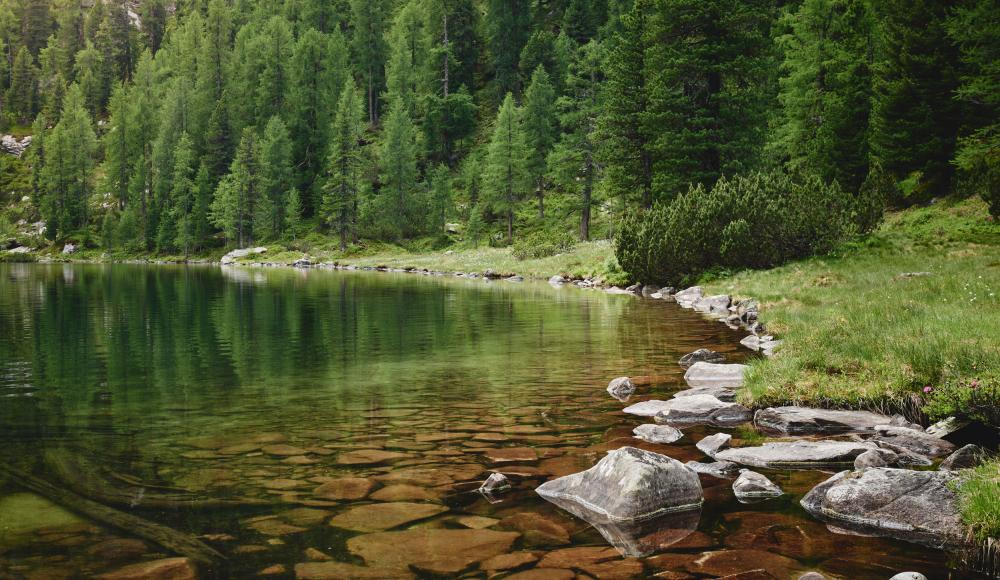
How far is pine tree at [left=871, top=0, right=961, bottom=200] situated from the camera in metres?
32.1

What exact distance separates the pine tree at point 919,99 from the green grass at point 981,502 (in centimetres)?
3271

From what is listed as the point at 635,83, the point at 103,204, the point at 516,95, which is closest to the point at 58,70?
the point at 103,204

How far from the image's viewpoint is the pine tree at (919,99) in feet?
105

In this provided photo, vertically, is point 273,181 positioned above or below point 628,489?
above

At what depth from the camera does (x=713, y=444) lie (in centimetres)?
707

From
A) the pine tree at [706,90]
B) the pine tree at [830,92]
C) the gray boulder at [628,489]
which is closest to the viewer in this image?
the gray boulder at [628,489]

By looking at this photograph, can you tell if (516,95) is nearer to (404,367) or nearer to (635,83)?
(635,83)

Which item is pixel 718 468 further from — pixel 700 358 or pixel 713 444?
pixel 700 358

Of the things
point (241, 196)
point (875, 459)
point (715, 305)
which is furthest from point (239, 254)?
point (875, 459)

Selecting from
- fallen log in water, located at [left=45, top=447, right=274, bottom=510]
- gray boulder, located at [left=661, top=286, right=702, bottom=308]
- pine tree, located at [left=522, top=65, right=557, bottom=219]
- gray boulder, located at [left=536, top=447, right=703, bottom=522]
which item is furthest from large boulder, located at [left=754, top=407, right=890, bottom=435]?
pine tree, located at [left=522, top=65, right=557, bottom=219]

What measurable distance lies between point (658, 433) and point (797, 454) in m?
1.49

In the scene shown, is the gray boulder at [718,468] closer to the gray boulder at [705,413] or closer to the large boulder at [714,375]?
the gray boulder at [705,413]

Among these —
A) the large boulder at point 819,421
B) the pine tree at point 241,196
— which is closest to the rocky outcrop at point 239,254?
the pine tree at point 241,196

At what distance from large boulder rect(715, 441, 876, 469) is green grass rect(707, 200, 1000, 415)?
138 cm
